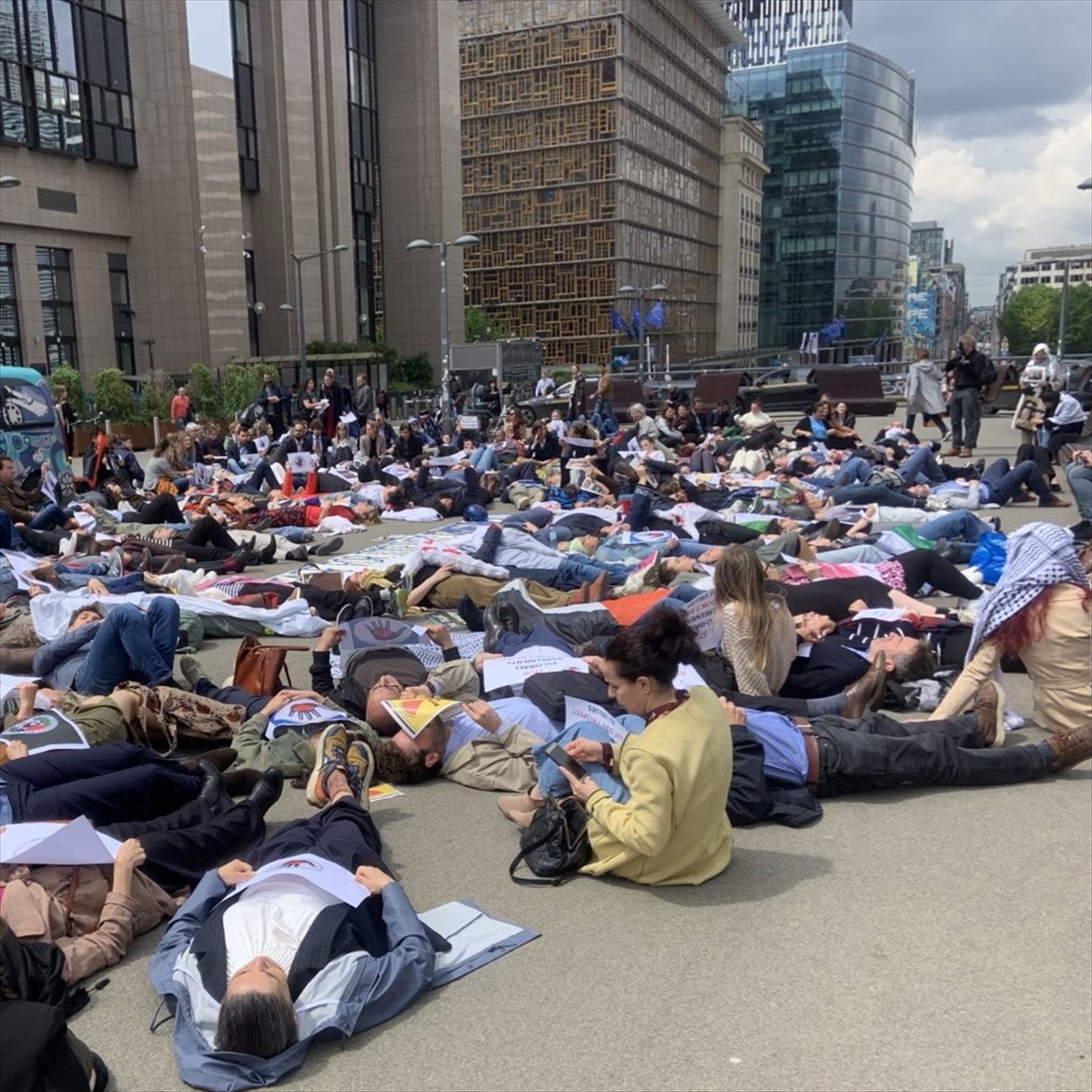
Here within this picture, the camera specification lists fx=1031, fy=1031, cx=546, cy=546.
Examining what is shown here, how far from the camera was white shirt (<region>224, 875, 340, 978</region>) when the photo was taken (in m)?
3.25

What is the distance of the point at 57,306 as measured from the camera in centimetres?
3750

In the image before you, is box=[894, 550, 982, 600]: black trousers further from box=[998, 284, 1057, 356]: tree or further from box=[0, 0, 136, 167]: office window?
box=[998, 284, 1057, 356]: tree

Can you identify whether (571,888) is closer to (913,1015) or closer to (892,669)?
(913,1015)

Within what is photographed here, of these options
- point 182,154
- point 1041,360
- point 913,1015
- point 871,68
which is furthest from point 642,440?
point 871,68

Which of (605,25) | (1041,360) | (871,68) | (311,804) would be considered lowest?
(311,804)

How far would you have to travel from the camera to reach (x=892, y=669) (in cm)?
635

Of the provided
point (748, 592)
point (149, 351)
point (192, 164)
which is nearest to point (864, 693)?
point (748, 592)

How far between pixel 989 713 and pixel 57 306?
39.2m

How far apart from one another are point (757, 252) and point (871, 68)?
83.5ft

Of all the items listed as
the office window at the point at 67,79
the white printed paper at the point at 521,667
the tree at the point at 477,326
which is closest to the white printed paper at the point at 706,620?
the white printed paper at the point at 521,667

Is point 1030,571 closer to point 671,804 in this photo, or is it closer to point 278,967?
point 671,804

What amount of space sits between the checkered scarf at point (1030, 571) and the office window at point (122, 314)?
131ft

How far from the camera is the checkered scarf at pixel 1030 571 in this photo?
5.13 m

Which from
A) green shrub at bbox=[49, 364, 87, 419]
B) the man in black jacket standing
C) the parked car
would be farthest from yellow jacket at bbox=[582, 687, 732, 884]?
green shrub at bbox=[49, 364, 87, 419]
